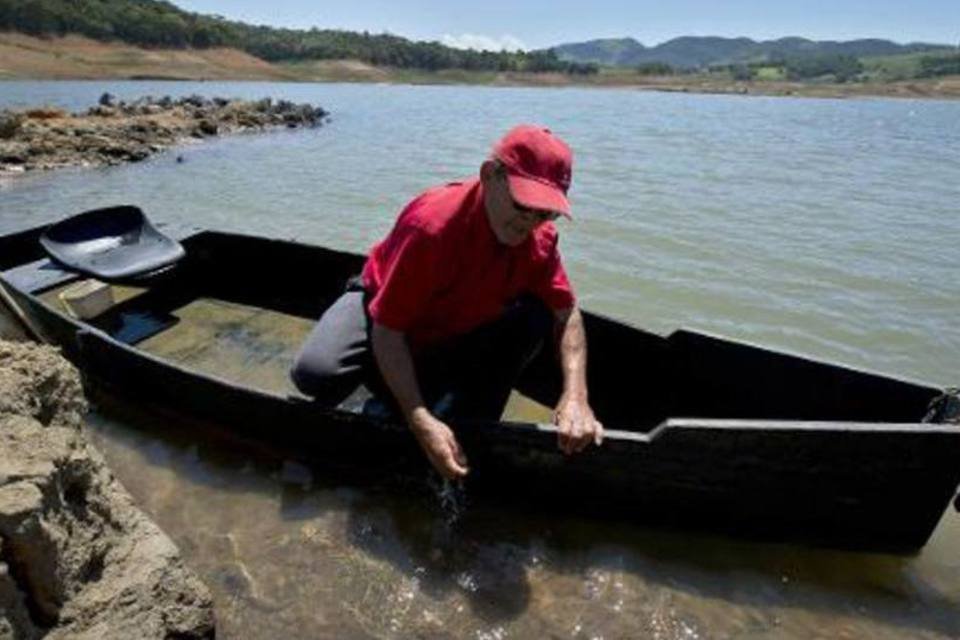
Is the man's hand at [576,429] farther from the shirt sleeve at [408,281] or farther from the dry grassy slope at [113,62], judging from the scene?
the dry grassy slope at [113,62]

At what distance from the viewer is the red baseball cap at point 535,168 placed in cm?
374

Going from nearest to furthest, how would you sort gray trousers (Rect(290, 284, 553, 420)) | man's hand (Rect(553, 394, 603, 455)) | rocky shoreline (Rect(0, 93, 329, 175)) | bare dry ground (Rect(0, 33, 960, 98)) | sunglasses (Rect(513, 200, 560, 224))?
sunglasses (Rect(513, 200, 560, 224)) < man's hand (Rect(553, 394, 603, 455)) < gray trousers (Rect(290, 284, 553, 420)) < rocky shoreline (Rect(0, 93, 329, 175)) < bare dry ground (Rect(0, 33, 960, 98))

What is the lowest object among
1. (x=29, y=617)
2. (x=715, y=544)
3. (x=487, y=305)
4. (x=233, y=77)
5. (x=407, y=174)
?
(x=233, y=77)

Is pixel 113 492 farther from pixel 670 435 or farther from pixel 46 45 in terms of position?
pixel 46 45

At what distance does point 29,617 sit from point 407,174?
20139 millimetres

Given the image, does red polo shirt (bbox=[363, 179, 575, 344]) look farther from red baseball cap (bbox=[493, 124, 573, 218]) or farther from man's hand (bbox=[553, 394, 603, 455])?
man's hand (bbox=[553, 394, 603, 455])

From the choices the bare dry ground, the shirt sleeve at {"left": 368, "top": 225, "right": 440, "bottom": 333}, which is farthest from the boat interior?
the bare dry ground

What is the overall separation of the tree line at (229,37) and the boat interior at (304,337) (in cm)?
9675

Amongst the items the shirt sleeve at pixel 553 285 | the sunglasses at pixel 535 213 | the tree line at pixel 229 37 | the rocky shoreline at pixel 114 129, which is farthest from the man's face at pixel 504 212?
the tree line at pixel 229 37

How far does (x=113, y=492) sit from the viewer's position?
4.14 m

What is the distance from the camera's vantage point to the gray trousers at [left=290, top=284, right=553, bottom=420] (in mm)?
4938

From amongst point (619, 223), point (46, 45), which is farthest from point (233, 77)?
point (619, 223)

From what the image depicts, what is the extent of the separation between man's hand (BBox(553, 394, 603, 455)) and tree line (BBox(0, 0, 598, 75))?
4004 inches

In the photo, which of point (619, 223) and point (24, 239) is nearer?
point (24, 239)
